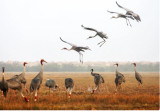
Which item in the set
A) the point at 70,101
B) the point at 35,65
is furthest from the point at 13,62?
the point at 70,101

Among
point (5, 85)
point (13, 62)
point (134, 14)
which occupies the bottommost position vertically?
point (5, 85)

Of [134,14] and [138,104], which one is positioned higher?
[134,14]

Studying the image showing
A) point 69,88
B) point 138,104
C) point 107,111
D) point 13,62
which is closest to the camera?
point 107,111

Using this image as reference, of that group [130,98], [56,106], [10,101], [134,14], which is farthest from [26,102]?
[134,14]

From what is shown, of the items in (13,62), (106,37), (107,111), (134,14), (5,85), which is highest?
(134,14)

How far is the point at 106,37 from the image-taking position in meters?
11.0

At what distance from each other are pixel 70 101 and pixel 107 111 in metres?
1.80

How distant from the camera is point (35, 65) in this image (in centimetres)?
1468

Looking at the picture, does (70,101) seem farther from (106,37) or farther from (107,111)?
(106,37)

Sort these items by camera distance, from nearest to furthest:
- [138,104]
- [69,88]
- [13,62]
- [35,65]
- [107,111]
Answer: [107,111]
[138,104]
[69,88]
[13,62]
[35,65]

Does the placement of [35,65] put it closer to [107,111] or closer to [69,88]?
[69,88]

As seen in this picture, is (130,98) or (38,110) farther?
(130,98)

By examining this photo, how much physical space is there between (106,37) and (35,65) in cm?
542

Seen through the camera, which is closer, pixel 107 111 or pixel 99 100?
pixel 107 111
